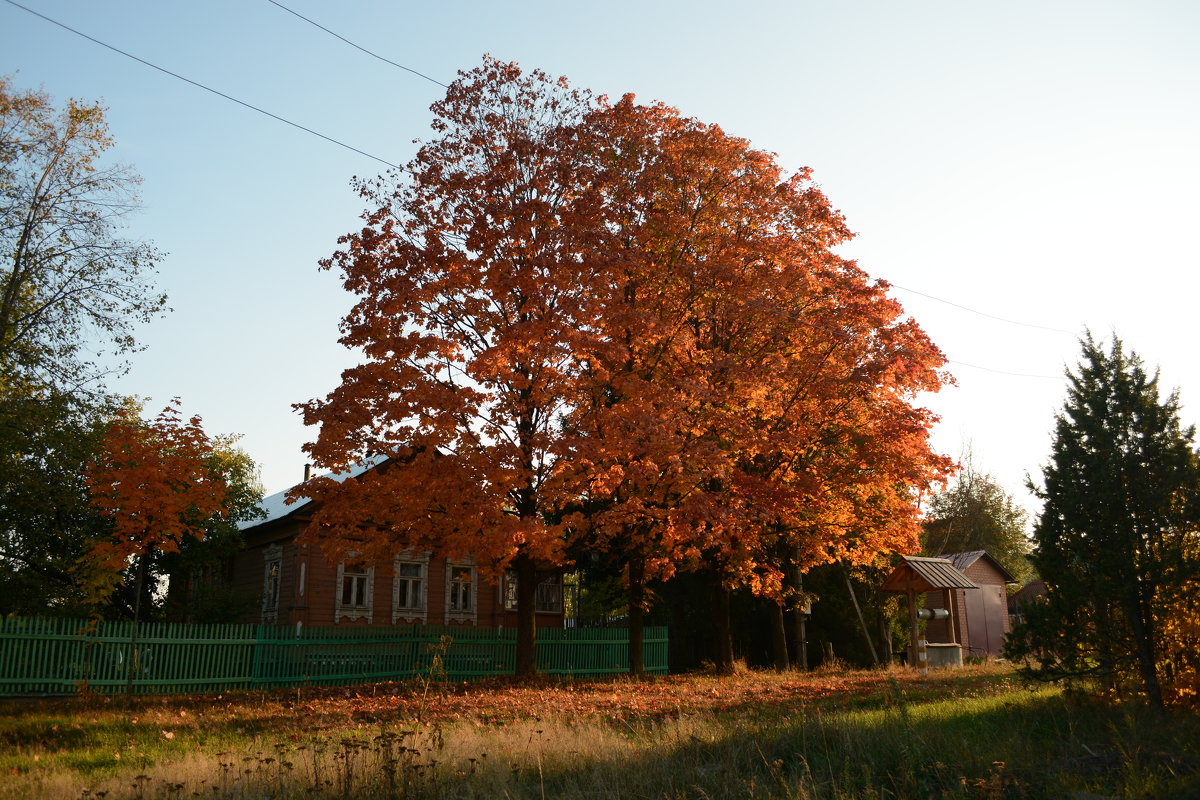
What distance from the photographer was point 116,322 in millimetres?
22609

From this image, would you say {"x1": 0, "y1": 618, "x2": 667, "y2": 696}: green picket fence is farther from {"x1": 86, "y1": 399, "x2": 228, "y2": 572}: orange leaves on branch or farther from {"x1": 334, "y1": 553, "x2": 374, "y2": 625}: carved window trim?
{"x1": 334, "y1": 553, "x2": 374, "y2": 625}: carved window trim

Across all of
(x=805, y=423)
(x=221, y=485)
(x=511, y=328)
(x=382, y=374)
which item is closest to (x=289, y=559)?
(x=221, y=485)

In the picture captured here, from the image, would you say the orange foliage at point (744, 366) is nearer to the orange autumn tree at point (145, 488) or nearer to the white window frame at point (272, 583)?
the orange autumn tree at point (145, 488)

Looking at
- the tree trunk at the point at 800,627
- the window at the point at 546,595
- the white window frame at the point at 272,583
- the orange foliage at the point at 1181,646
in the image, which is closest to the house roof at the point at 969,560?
the tree trunk at the point at 800,627

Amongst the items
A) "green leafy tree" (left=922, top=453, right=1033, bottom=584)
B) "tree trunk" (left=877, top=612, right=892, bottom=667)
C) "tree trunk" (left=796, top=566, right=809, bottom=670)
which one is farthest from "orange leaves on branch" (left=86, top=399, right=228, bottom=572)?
"green leafy tree" (left=922, top=453, right=1033, bottom=584)

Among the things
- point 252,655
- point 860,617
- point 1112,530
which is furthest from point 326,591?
point 1112,530

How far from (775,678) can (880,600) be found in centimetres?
806

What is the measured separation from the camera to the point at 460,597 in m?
28.0

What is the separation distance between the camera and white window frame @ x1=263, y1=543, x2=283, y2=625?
26.2 metres

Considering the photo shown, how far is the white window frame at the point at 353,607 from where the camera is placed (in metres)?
25.2

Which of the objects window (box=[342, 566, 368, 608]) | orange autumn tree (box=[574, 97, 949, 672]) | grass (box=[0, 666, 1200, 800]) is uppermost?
orange autumn tree (box=[574, 97, 949, 672])

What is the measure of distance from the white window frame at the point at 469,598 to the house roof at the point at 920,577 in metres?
12.9

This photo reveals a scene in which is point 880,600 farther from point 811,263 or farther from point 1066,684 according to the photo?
point 1066,684

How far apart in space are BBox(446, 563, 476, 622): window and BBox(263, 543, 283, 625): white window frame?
202 inches
